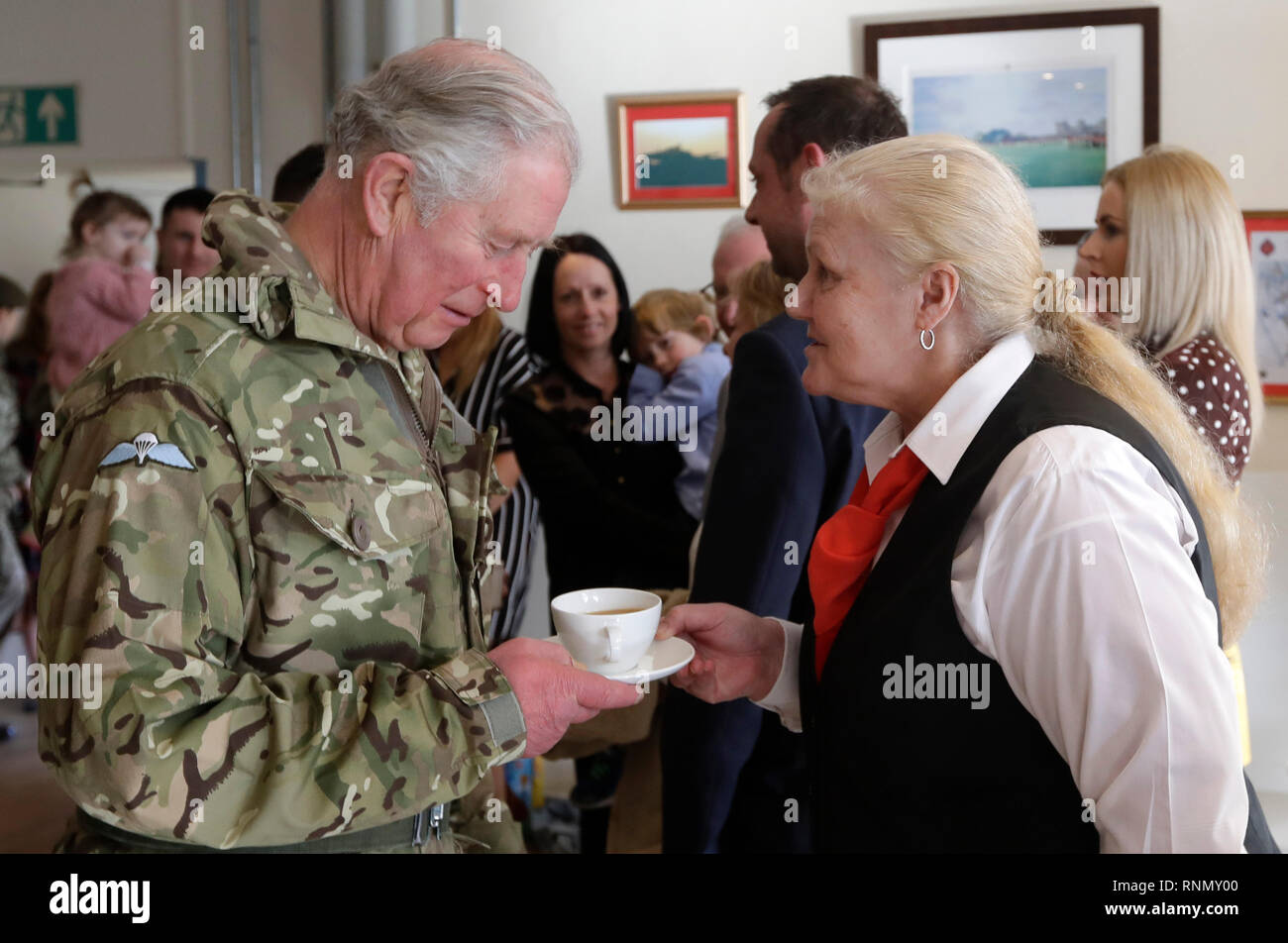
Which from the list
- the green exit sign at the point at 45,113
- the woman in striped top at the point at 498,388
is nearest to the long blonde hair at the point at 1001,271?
the woman in striped top at the point at 498,388

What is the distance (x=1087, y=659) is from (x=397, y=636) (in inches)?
26.5

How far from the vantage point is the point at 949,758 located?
1140mm

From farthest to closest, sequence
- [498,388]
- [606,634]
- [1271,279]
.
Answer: [1271,279]
[498,388]
[606,634]

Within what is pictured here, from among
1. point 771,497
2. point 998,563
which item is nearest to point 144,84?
point 771,497

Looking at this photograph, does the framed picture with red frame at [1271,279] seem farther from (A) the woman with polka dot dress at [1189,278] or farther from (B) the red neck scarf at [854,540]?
(B) the red neck scarf at [854,540]

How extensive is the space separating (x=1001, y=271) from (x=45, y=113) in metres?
3.92

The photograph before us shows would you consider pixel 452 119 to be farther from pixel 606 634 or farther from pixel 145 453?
pixel 606 634

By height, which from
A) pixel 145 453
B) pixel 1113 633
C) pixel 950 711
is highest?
pixel 145 453

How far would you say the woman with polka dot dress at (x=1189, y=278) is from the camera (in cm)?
216

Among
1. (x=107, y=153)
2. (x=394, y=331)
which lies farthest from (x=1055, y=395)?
(x=107, y=153)

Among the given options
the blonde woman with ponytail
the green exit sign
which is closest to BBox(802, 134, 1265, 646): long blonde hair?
the blonde woman with ponytail

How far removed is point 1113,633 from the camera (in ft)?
3.26

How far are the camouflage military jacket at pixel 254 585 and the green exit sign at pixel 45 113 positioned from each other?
3377 millimetres

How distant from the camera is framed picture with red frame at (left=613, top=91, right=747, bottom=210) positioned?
3643 mm
